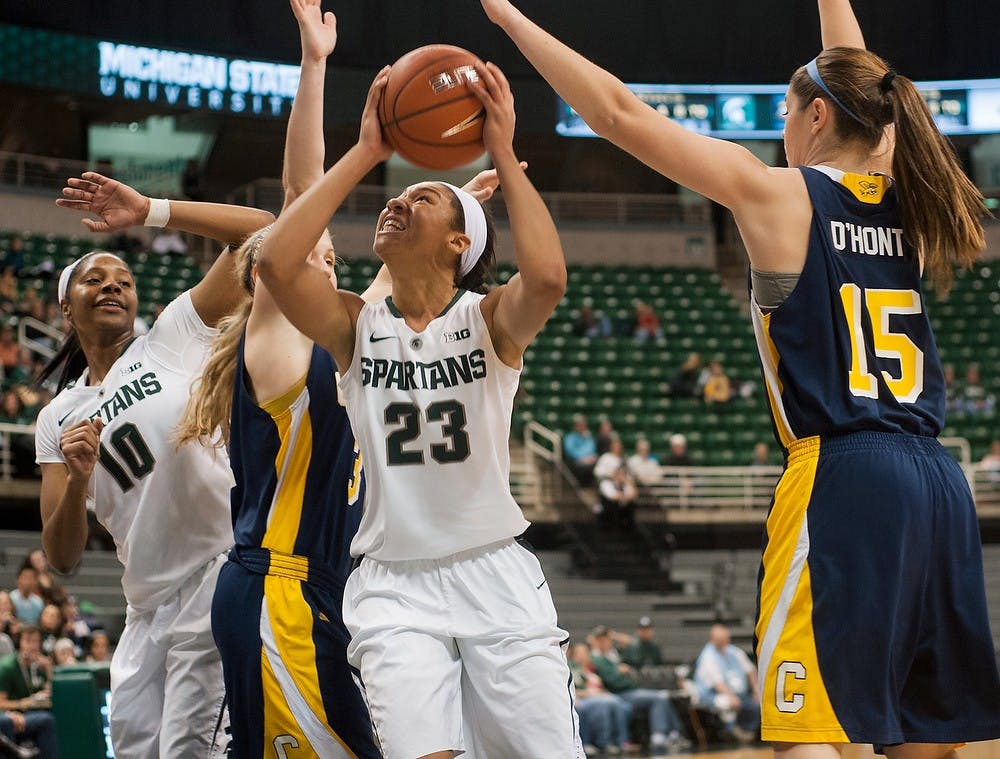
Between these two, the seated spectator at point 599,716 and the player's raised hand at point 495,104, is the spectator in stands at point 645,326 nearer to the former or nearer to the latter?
the seated spectator at point 599,716

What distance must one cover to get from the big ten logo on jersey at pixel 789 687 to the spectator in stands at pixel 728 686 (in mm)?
9344

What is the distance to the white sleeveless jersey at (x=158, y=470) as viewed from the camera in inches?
164

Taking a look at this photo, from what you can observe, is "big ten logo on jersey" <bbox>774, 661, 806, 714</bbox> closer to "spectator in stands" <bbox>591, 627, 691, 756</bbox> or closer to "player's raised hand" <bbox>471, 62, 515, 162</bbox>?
"player's raised hand" <bbox>471, 62, 515, 162</bbox>

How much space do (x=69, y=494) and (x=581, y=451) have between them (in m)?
11.7

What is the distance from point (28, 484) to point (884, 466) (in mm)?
11487

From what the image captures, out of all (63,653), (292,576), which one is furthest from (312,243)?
(63,653)

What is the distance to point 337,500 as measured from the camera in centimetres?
351

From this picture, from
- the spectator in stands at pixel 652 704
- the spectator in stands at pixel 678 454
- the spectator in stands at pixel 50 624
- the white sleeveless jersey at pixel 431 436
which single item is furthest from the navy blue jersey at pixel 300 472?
the spectator in stands at pixel 678 454

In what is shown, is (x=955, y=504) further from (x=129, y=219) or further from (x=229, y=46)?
(x=229, y=46)

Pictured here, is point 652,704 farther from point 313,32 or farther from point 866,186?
point 866,186

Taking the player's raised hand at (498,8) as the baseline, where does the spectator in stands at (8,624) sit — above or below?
below

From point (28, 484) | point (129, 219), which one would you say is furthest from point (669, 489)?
point (129, 219)

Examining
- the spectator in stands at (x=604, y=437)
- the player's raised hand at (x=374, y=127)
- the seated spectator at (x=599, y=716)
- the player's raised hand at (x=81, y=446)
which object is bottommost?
the seated spectator at (x=599, y=716)

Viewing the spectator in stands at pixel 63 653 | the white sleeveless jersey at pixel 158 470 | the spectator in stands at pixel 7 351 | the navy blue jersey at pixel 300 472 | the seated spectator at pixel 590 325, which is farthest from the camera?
the seated spectator at pixel 590 325
